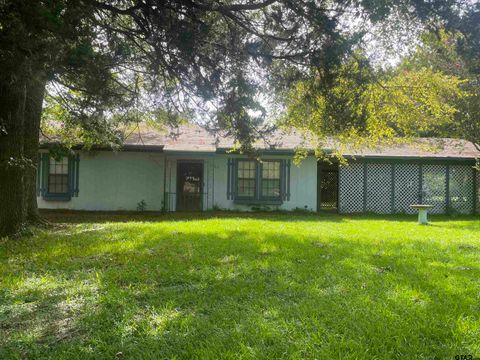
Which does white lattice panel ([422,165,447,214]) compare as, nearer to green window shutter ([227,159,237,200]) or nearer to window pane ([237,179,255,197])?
window pane ([237,179,255,197])

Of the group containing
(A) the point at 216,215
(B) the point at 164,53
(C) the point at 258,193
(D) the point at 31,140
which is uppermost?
(B) the point at 164,53

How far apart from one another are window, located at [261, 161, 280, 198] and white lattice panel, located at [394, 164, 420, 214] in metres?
5.17

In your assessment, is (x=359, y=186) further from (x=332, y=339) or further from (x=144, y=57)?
(x=332, y=339)

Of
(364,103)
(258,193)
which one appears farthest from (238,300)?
(258,193)

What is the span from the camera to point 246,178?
15.8m

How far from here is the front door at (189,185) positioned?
16.7m

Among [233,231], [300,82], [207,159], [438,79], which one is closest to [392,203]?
[438,79]

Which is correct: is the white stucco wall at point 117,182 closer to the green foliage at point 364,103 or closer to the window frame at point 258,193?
the window frame at point 258,193

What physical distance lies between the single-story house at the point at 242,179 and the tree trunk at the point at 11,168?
20.3 ft

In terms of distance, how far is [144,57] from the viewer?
25.9ft

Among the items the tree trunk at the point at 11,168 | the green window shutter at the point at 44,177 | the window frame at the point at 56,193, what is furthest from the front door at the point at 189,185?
the tree trunk at the point at 11,168

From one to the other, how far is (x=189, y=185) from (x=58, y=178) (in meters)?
5.34

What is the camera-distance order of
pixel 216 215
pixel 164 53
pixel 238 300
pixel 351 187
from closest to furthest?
pixel 238 300 < pixel 164 53 < pixel 216 215 < pixel 351 187

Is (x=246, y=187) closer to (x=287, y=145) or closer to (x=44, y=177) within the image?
(x=287, y=145)
